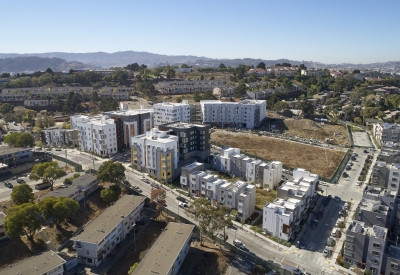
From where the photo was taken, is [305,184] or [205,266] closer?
[205,266]

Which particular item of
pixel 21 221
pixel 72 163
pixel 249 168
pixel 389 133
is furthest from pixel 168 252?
pixel 389 133

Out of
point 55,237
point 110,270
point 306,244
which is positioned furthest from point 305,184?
point 55,237

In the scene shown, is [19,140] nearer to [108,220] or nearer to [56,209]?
[56,209]

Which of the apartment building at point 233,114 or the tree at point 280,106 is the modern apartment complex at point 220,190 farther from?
the tree at point 280,106

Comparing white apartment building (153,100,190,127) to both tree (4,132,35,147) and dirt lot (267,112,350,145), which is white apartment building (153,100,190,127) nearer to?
dirt lot (267,112,350,145)

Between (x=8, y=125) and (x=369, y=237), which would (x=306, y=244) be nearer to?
(x=369, y=237)

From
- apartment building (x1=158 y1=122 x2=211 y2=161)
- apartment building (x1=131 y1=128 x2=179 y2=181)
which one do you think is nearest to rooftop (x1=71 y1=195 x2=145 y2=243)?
apartment building (x1=131 y1=128 x2=179 y2=181)
